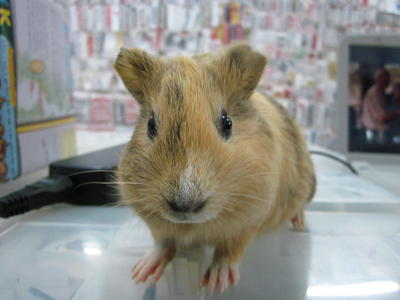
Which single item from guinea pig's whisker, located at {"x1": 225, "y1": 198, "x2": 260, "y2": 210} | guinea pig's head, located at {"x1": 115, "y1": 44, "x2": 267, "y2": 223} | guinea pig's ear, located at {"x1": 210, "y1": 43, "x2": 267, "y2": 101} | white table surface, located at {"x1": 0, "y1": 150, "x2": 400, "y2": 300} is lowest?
white table surface, located at {"x1": 0, "y1": 150, "x2": 400, "y2": 300}

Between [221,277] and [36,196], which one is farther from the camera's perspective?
[36,196]

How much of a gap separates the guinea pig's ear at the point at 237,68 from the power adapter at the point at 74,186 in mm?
472

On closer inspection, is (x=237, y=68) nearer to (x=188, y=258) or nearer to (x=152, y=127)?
(x=152, y=127)

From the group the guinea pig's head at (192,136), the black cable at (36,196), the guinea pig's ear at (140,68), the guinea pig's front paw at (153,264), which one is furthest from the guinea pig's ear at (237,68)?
the black cable at (36,196)

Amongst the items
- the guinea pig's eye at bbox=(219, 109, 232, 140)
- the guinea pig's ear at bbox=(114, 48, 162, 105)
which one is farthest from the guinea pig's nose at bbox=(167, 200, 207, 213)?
the guinea pig's ear at bbox=(114, 48, 162, 105)

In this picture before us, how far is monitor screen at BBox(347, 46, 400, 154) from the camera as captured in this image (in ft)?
5.54

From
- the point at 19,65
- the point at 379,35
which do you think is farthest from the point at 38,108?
the point at 379,35

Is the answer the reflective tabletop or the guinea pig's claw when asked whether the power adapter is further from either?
the guinea pig's claw

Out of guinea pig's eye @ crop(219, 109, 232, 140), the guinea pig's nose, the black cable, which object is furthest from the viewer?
the black cable

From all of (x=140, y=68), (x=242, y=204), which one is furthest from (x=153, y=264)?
(x=140, y=68)

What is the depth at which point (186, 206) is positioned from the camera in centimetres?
50

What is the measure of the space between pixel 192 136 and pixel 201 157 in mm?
41

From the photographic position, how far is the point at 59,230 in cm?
97

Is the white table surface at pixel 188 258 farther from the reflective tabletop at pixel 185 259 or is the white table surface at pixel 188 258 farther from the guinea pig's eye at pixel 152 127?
the guinea pig's eye at pixel 152 127
